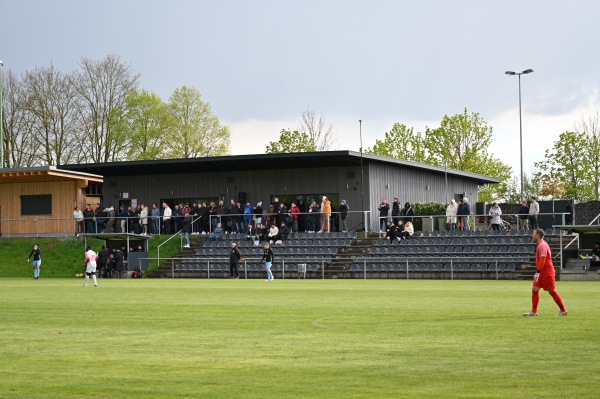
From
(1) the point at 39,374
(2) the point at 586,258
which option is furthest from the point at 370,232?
(1) the point at 39,374

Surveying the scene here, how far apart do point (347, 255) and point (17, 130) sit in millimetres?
37408

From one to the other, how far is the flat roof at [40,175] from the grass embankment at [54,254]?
3464mm

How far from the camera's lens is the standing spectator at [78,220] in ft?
189

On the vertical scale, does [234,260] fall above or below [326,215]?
below

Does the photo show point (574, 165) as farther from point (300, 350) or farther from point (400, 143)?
point (300, 350)

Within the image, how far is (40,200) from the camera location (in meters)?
60.3

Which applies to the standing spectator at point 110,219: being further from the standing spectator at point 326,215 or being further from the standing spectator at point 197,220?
the standing spectator at point 326,215

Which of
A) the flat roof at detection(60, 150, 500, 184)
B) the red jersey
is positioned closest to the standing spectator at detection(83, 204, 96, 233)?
the flat roof at detection(60, 150, 500, 184)

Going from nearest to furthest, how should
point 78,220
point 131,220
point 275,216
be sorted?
point 275,216, point 131,220, point 78,220

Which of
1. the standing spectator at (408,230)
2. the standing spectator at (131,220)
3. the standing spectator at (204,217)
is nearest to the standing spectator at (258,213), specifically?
the standing spectator at (204,217)

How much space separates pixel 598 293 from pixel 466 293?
3.69m

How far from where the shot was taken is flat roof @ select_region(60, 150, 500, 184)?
55.0 m

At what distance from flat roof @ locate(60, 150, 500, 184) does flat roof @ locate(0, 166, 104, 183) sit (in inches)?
65.0

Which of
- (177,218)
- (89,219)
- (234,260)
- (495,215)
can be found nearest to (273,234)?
(234,260)
